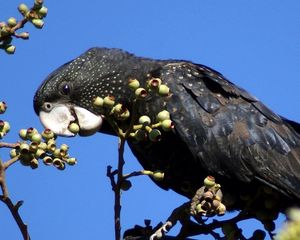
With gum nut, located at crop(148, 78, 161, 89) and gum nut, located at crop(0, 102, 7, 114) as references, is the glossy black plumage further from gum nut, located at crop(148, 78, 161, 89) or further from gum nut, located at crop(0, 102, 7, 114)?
gum nut, located at crop(0, 102, 7, 114)

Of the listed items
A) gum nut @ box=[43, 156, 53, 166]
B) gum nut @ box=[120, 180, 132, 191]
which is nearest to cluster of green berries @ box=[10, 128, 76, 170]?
gum nut @ box=[43, 156, 53, 166]

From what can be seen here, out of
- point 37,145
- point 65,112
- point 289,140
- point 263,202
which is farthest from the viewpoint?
point 65,112

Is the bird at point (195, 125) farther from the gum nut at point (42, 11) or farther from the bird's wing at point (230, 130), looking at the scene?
the gum nut at point (42, 11)

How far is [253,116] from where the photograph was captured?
3541 millimetres

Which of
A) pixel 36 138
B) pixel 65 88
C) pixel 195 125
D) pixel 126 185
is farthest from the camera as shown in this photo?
pixel 65 88

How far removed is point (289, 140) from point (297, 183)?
37cm

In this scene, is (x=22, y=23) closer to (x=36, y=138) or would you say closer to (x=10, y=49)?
(x=10, y=49)

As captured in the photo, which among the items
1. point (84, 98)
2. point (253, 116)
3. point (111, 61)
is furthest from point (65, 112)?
point (253, 116)

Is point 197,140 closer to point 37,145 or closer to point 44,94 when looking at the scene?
point 44,94

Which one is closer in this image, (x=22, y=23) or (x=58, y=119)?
(x=22, y=23)

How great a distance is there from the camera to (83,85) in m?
3.90

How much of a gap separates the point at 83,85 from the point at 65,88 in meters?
0.13

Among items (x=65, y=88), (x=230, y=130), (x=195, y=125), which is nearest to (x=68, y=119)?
(x=65, y=88)

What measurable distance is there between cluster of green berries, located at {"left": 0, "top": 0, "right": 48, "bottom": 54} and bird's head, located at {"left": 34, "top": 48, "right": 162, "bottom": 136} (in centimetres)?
178
